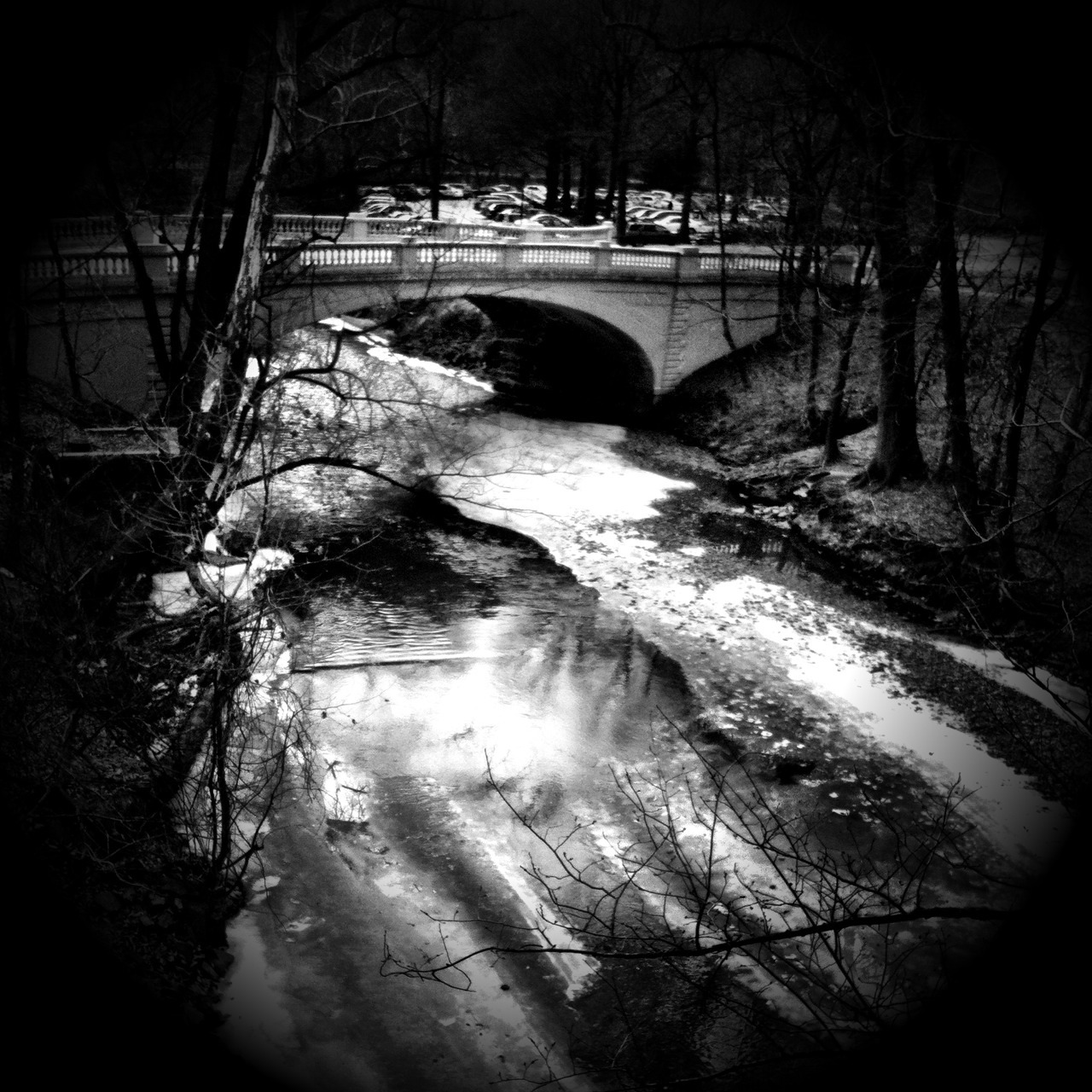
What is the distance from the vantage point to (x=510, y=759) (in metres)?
10.2

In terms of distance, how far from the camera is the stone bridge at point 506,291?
52.5 feet

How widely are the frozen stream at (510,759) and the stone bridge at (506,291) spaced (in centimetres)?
457

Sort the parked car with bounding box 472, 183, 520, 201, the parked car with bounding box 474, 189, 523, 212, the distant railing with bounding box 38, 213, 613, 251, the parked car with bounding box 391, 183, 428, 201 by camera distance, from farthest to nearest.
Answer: the parked car with bounding box 472, 183, 520, 201 → the parked car with bounding box 474, 189, 523, 212 → the parked car with bounding box 391, 183, 428, 201 → the distant railing with bounding box 38, 213, 613, 251

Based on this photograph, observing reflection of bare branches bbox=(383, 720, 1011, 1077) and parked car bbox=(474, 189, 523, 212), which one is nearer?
reflection of bare branches bbox=(383, 720, 1011, 1077)

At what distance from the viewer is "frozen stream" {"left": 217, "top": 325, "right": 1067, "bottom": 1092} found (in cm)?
701

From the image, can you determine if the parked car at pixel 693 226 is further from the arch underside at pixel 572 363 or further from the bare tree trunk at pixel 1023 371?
the bare tree trunk at pixel 1023 371

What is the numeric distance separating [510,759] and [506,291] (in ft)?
48.8

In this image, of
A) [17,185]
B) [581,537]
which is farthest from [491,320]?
[17,185]

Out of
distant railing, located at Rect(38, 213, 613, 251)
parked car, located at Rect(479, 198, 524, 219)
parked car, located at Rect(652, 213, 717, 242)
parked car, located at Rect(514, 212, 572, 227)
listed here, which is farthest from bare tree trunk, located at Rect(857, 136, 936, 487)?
parked car, located at Rect(479, 198, 524, 219)

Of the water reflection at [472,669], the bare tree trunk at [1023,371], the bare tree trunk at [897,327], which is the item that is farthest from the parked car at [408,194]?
the bare tree trunk at [1023,371]

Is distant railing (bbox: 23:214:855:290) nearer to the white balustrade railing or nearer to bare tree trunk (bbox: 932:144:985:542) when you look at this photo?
the white balustrade railing

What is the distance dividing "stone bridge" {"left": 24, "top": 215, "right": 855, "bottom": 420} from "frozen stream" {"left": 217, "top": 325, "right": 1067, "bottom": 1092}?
4573 mm

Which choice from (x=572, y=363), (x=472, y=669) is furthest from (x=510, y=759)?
(x=572, y=363)

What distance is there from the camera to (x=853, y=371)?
20797mm
